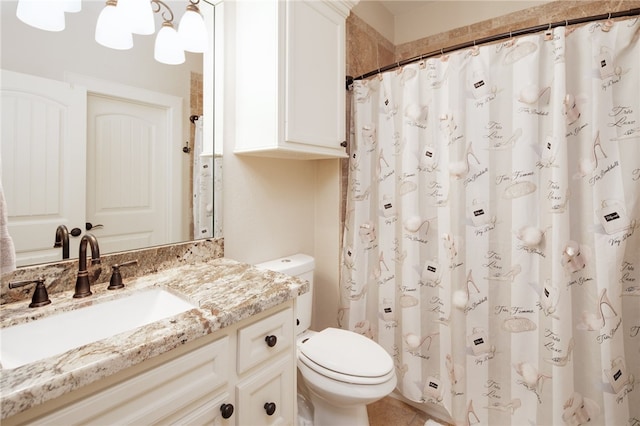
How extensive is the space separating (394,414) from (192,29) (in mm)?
2202

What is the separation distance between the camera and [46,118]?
97cm

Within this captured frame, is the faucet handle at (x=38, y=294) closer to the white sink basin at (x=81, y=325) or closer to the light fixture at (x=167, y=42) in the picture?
the white sink basin at (x=81, y=325)

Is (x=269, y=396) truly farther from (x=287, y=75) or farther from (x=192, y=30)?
(x=192, y=30)

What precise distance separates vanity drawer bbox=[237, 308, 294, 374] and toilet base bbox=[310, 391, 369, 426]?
55cm

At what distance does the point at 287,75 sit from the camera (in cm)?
134

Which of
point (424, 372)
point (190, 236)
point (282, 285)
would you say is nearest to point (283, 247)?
point (190, 236)

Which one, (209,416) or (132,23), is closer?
(209,416)

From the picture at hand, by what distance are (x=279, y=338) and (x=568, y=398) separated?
125 cm

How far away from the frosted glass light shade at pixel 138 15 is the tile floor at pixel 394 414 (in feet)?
7.06

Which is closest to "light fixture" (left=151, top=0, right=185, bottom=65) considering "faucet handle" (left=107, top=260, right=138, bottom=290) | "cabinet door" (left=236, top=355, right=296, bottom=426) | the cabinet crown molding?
the cabinet crown molding

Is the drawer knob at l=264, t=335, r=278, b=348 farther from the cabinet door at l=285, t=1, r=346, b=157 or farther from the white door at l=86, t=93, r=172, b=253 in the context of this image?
the cabinet door at l=285, t=1, r=346, b=157

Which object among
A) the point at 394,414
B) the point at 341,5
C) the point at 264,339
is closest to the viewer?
the point at 264,339

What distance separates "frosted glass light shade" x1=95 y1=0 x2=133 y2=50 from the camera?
1088mm

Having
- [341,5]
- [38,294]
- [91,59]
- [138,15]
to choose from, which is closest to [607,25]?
[341,5]
